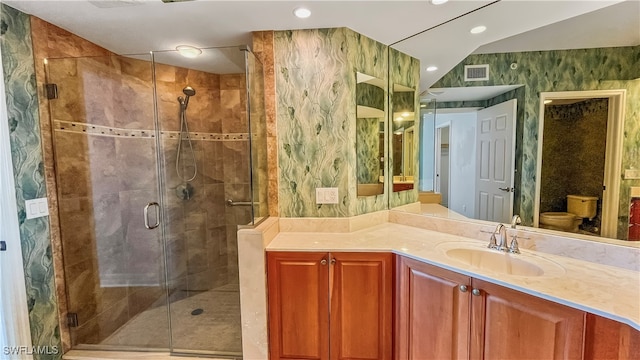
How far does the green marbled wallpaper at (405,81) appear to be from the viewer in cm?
221

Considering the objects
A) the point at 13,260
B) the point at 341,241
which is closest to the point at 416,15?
the point at 341,241

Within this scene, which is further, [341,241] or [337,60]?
[337,60]

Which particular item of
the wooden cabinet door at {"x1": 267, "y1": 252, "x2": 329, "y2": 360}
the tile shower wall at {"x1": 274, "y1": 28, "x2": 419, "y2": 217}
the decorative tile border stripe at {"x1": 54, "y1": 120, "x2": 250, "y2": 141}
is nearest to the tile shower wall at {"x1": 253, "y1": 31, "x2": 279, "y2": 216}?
the tile shower wall at {"x1": 274, "y1": 28, "x2": 419, "y2": 217}

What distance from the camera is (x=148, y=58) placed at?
2.35 metres

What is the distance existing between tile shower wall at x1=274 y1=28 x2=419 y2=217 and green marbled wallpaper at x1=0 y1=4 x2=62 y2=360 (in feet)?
5.20

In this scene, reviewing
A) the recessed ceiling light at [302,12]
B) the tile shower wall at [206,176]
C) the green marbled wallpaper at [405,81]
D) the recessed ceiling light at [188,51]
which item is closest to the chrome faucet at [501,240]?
the green marbled wallpaper at [405,81]

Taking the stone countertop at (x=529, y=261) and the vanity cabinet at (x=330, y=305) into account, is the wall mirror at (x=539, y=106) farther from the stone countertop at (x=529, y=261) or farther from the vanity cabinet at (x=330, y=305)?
the vanity cabinet at (x=330, y=305)

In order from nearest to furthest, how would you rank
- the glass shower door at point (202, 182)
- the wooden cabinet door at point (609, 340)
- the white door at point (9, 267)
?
the wooden cabinet door at point (609, 340) → the white door at point (9, 267) → the glass shower door at point (202, 182)

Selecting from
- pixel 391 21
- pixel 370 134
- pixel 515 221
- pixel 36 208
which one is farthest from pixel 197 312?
pixel 391 21

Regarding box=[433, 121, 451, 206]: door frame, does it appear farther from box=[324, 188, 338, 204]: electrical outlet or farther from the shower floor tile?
the shower floor tile

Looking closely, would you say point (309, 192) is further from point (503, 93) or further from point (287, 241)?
point (503, 93)

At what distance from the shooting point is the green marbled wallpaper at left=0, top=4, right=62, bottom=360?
1672mm

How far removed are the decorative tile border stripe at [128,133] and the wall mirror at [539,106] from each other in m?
1.54

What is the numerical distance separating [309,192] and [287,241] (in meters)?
0.41
